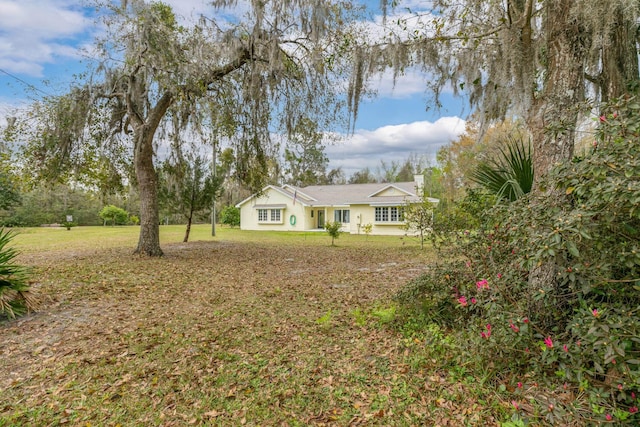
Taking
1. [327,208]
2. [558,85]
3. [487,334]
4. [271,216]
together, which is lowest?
[487,334]

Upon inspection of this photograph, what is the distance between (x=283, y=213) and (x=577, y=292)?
22.2 m

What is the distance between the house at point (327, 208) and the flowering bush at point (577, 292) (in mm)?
17164

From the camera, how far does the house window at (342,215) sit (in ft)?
75.3

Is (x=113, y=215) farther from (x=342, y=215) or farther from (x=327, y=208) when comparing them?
(x=342, y=215)

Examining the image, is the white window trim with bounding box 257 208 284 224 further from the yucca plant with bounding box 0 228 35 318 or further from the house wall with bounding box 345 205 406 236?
the yucca plant with bounding box 0 228 35 318

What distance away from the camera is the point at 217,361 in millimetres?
3330

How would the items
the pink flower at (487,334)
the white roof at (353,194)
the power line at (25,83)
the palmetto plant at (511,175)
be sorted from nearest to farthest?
the pink flower at (487,334) → the palmetto plant at (511,175) → the power line at (25,83) → the white roof at (353,194)

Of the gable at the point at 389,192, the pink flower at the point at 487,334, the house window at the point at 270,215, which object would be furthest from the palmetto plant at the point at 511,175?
the house window at the point at 270,215

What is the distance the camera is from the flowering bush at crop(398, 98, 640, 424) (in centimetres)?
194

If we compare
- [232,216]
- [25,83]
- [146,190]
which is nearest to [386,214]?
[232,216]

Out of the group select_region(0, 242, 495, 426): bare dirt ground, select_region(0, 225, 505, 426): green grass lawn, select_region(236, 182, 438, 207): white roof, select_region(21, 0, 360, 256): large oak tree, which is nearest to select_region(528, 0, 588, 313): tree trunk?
select_region(0, 225, 505, 426): green grass lawn

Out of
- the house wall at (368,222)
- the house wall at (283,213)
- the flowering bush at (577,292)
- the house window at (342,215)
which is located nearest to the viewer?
the flowering bush at (577,292)

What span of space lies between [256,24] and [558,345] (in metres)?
7.79

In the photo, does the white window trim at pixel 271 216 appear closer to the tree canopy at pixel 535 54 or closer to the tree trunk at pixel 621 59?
the tree canopy at pixel 535 54
